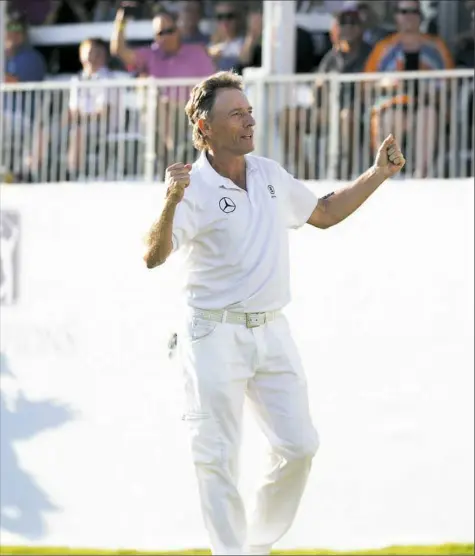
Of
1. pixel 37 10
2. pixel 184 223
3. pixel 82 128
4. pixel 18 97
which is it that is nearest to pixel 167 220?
pixel 184 223

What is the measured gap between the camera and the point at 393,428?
1048 cm

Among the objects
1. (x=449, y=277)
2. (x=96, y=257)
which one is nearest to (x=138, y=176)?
(x=96, y=257)

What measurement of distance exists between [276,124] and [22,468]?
2.67m

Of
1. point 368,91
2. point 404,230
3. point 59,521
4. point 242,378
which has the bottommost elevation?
point 59,521

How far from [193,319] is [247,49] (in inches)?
188

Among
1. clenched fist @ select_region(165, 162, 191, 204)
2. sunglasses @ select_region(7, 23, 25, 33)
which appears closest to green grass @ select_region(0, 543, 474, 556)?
clenched fist @ select_region(165, 162, 191, 204)

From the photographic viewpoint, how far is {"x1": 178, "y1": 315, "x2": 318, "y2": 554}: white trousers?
25.5 feet

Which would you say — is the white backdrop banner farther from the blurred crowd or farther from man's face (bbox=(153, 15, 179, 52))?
man's face (bbox=(153, 15, 179, 52))

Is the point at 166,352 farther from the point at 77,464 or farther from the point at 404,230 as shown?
the point at 404,230

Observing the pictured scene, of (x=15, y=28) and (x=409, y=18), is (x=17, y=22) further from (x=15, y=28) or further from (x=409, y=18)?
(x=409, y=18)

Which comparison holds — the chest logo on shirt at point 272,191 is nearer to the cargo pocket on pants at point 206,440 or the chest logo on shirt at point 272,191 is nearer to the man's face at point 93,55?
the cargo pocket on pants at point 206,440

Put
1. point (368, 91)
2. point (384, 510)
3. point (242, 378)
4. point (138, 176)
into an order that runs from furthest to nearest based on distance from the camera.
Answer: point (138, 176) < point (368, 91) < point (384, 510) < point (242, 378)

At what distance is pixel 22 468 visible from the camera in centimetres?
1110

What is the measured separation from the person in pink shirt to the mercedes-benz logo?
3.71m
